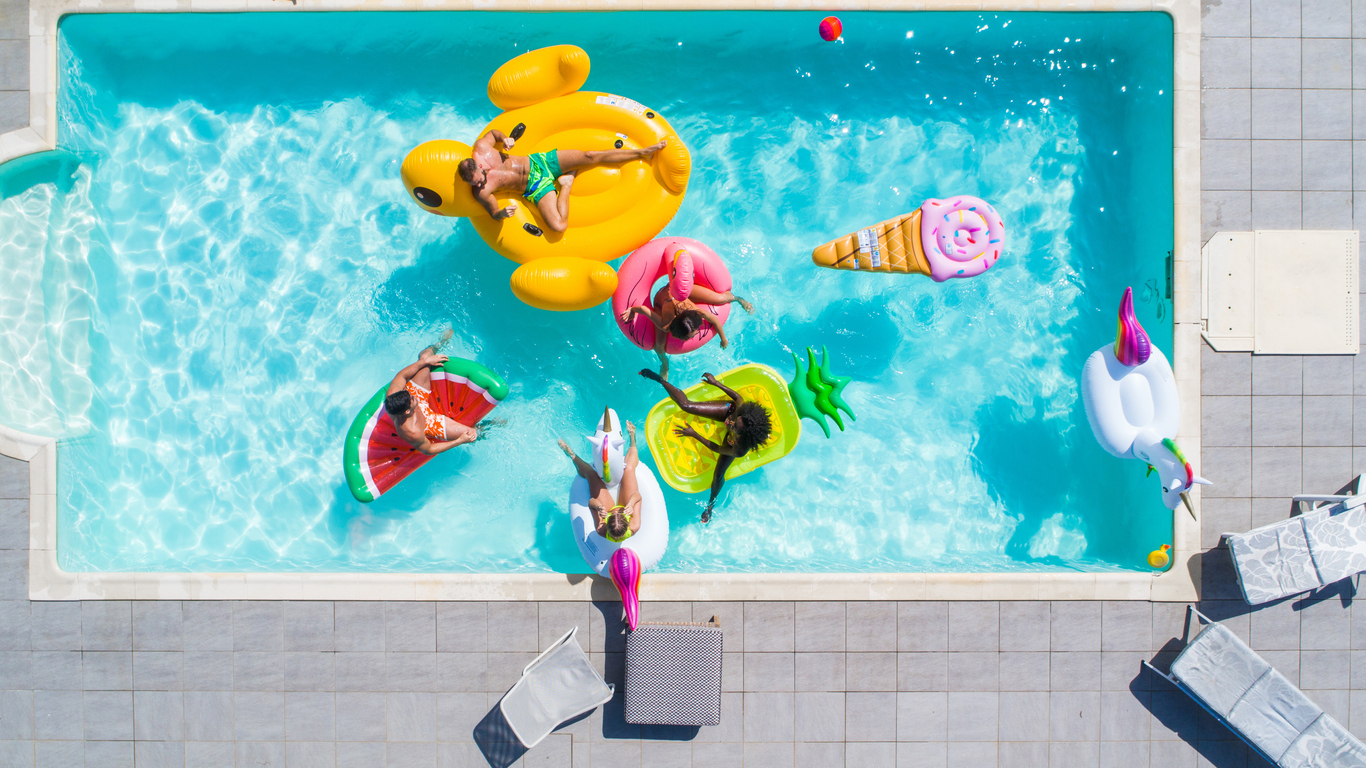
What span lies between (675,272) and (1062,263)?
3.74m

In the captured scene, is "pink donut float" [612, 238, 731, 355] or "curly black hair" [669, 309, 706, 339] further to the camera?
"pink donut float" [612, 238, 731, 355]

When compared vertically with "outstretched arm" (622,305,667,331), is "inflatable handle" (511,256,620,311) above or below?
above

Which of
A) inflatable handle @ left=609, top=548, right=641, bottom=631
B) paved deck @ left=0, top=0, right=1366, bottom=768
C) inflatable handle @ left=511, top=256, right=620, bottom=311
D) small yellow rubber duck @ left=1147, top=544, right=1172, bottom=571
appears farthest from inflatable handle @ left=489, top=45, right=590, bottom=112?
small yellow rubber duck @ left=1147, top=544, right=1172, bottom=571

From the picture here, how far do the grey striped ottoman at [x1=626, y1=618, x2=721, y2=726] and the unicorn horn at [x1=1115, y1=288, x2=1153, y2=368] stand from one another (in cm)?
391

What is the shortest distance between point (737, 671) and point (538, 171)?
4.36 m

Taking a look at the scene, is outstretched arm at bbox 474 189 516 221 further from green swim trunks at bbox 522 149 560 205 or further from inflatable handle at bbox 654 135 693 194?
inflatable handle at bbox 654 135 693 194

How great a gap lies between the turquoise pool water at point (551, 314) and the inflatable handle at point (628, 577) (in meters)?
0.95

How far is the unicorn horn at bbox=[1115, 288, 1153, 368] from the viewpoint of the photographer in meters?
5.00

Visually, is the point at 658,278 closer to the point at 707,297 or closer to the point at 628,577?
the point at 707,297

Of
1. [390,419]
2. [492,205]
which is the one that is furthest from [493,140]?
[390,419]

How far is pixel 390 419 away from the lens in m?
5.44

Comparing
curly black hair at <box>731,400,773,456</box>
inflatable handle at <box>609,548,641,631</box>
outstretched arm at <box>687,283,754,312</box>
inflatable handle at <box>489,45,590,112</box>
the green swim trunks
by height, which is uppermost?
inflatable handle at <box>489,45,590,112</box>

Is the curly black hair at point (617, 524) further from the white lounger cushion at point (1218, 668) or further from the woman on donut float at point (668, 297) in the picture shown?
the white lounger cushion at point (1218, 668)

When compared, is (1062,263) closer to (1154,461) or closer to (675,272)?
(1154,461)
